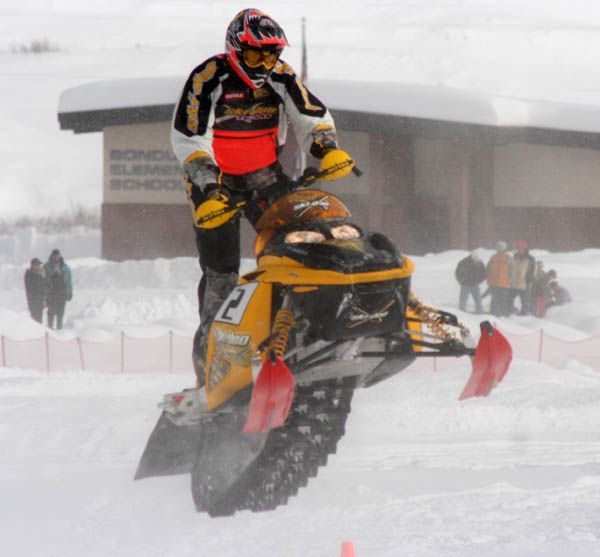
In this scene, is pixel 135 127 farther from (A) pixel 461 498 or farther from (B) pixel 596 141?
(A) pixel 461 498

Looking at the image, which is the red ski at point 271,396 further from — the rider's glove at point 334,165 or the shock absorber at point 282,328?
the rider's glove at point 334,165

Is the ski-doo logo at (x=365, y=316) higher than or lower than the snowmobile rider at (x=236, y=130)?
lower

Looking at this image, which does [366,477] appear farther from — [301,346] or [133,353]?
[133,353]

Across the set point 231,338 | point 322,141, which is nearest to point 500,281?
point 322,141

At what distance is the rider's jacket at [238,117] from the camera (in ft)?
16.5

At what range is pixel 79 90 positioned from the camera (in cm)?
2658

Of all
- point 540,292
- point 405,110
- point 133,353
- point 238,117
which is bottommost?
point 540,292

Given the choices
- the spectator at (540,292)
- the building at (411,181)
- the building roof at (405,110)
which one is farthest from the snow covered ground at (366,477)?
the building at (411,181)

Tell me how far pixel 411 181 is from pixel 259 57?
22.3 meters

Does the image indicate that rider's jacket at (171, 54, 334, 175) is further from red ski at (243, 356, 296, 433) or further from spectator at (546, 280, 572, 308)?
spectator at (546, 280, 572, 308)

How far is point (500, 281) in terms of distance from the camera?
18.4 m

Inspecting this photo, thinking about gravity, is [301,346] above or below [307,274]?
below

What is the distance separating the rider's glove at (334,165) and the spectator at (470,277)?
13784mm

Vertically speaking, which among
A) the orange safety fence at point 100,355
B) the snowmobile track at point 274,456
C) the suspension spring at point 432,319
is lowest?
the orange safety fence at point 100,355
